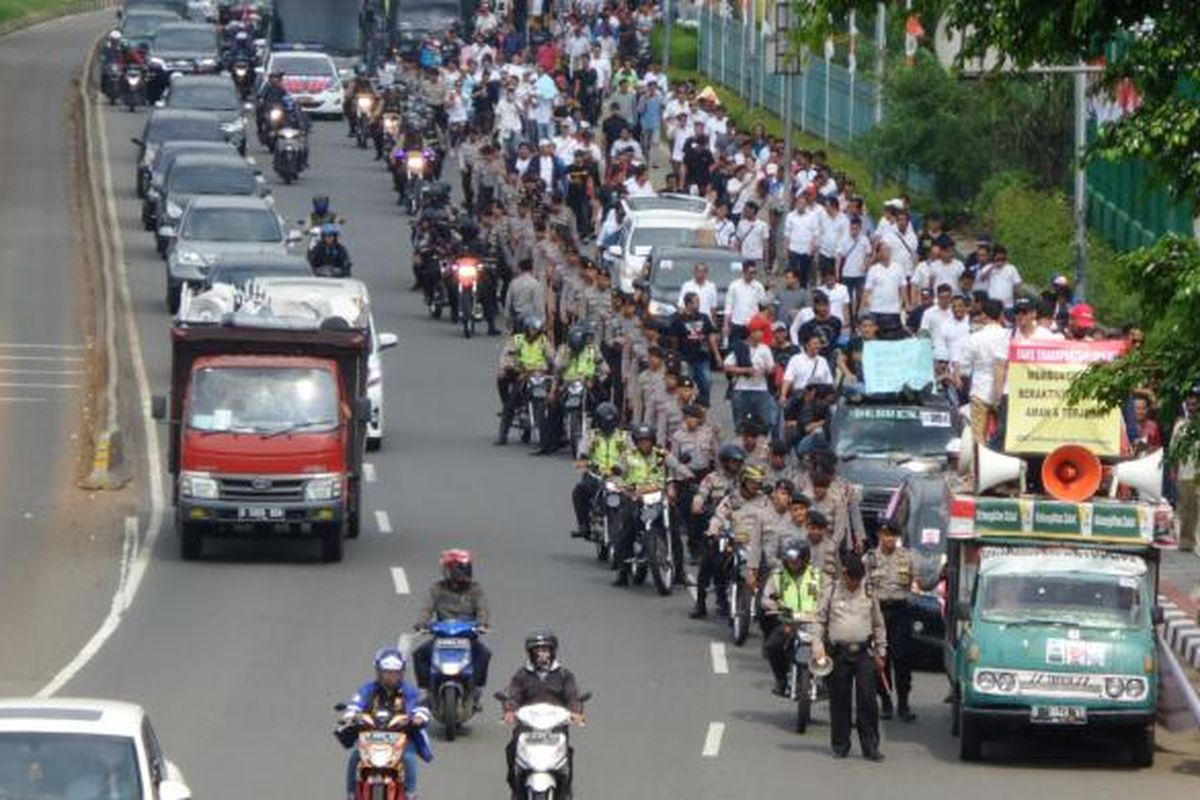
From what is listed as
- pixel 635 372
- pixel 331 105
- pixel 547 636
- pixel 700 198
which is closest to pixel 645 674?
pixel 547 636

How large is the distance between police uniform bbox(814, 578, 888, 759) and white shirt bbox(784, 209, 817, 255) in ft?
68.7

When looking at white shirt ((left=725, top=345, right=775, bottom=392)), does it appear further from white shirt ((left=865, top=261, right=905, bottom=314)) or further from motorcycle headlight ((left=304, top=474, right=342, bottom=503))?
motorcycle headlight ((left=304, top=474, right=342, bottom=503))

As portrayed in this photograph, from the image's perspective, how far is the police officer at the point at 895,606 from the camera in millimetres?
29641

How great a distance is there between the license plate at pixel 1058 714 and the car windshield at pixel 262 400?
1128 cm

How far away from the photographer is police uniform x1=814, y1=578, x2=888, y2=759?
27672 millimetres

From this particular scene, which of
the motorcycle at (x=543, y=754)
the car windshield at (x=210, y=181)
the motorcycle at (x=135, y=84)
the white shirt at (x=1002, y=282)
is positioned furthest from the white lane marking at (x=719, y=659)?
the motorcycle at (x=135, y=84)

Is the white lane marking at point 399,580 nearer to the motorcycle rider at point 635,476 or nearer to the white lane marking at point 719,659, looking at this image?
the motorcycle rider at point 635,476

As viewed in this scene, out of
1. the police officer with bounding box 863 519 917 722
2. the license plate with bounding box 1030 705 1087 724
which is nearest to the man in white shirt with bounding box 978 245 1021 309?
the police officer with bounding box 863 519 917 722

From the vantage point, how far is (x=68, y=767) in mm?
19375

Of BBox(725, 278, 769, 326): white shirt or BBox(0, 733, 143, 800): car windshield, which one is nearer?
BBox(0, 733, 143, 800): car windshield

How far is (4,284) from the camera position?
58.3 metres

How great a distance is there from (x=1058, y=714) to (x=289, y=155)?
44.5m

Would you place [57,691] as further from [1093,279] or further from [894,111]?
[894,111]

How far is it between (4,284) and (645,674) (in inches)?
1146
